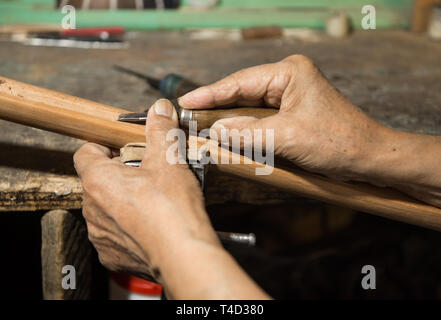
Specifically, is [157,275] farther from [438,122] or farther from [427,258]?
[427,258]

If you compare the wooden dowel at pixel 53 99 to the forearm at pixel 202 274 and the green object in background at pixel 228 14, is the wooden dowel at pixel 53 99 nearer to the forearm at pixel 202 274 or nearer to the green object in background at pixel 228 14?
the forearm at pixel 202 274

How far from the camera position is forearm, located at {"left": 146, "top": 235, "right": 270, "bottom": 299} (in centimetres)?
54

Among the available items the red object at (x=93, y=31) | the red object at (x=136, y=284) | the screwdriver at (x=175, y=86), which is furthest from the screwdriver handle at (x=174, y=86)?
the red object at (x=93, y=31)

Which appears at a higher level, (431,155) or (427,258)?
(431,155)

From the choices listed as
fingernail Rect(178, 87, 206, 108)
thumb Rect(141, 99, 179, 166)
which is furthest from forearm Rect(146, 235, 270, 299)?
fingernail Rect(178, 87, 206, 108)

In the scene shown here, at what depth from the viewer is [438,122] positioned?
1074 mm

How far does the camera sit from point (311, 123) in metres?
0.70

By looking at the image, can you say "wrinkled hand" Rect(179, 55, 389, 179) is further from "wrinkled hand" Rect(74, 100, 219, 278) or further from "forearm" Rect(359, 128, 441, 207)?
"wrinkled hand" Rect(74, 100, 219, 278)

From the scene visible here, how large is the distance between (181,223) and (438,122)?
2.61 ft

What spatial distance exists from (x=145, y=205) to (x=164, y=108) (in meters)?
0.19

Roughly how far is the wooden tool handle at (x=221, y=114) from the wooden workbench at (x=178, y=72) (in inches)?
5.7

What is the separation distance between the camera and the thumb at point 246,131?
0.69m

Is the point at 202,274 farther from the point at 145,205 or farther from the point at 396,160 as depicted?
the point at 396,160

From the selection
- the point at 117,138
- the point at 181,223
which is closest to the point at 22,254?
the point at 117,138
